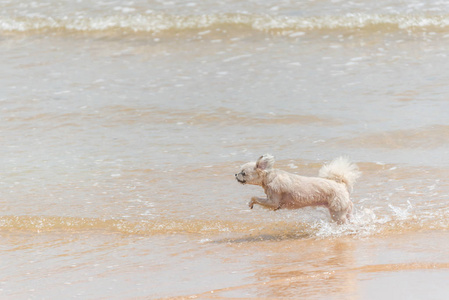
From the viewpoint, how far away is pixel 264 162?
730 cm

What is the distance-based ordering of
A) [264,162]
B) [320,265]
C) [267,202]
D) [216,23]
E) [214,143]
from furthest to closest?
[216,23] → [214,143] → [267,202] → [264,162] → [320,265]

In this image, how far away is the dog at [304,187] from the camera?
7.24 metres

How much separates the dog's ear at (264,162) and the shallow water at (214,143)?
600 mm

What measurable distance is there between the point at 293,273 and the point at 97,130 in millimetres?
5527

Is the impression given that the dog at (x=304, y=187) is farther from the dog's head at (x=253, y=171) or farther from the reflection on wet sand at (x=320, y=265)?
the reflection on wet sand at (x=320, y=265)

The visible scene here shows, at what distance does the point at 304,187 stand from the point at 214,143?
2.85 meters

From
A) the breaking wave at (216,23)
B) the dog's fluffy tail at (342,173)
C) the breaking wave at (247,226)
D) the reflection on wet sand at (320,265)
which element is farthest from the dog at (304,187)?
the breaking wave at (216,23)

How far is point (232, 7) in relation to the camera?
1650 centimetres

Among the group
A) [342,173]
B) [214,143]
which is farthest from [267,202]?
[214,143]

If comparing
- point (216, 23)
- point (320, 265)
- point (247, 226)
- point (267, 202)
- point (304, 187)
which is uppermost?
point (216, 23)

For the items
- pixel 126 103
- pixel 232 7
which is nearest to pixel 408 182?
pixel 126 103

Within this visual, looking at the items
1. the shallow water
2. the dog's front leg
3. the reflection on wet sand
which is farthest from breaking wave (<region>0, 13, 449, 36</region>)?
the reflection on wet sand

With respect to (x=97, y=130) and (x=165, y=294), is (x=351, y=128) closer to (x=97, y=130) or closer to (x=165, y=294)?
(x=97, y=130)

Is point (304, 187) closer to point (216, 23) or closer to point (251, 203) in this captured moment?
point (251, 203)
